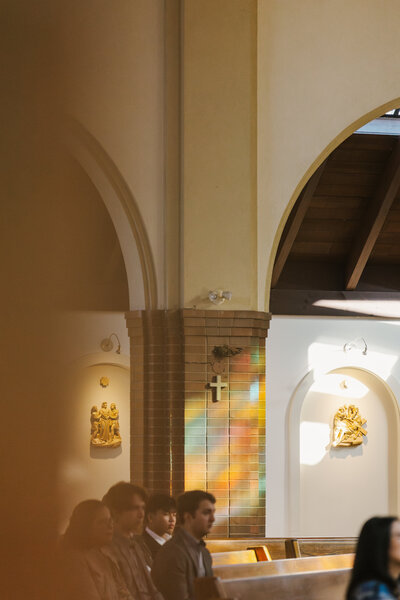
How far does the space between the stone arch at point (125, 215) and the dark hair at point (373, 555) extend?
16.7ft

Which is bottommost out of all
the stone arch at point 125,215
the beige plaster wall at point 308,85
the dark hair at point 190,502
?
the dark hair at point 190,502

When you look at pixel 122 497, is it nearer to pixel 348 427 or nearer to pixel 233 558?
pixel 233 558

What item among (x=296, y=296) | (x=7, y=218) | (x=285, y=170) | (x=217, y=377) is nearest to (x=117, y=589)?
(x=7, y=218)

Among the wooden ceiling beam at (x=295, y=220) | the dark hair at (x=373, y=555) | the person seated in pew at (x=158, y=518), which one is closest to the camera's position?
the dark hair at (x=373, y=555)

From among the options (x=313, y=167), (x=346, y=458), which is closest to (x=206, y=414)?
(x=313, y=167)

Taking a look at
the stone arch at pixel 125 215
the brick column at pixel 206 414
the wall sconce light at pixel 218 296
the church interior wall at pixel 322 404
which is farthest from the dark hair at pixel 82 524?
the church interior wall at pixel 322 404

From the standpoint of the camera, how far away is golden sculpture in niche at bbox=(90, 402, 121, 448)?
11953 mm

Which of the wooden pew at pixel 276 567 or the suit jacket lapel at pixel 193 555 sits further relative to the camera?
the wooden pew at pixel 276 567

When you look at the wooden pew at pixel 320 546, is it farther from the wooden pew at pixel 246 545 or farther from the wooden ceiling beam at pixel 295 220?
the wooden ceiling beam at pixel 295 220

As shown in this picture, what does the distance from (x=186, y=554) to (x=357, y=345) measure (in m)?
8.17

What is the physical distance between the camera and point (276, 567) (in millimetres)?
4941

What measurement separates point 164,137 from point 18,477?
6.45 meters

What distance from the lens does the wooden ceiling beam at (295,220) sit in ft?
33.2

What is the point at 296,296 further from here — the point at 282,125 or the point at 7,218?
the point at 7,218
